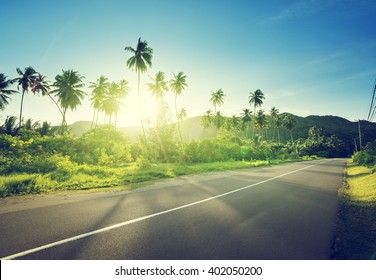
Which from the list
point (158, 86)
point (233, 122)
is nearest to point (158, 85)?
point (158, 86)

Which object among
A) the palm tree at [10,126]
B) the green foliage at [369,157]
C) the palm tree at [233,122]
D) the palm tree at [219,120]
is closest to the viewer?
the green foliage at [369,157]

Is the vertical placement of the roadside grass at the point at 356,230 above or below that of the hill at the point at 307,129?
below

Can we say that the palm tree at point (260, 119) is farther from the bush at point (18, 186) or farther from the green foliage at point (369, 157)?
the bush at point (18, 186)

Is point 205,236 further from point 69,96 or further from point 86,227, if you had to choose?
point 69,96

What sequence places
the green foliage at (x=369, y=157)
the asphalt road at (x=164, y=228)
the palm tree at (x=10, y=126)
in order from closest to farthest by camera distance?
the asphalt road at (x=164, y=228) < the green foliage at (x=369, y=157) < the palm tree at (x=10, y=126)

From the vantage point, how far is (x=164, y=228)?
5125 millimetres

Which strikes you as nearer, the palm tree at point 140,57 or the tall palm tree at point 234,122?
the palm tree at point 140,57

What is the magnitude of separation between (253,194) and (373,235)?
5.02 metres

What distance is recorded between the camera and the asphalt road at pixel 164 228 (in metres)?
3.86

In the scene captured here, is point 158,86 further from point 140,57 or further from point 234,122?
point 234,122

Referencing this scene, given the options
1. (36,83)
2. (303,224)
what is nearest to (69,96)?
(36,83)

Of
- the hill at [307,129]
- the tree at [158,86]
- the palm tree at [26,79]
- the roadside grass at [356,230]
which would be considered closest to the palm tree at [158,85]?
the tree at [158,86]

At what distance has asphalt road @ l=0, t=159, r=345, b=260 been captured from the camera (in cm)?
386

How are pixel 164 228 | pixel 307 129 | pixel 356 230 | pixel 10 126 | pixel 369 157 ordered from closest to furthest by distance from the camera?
Result: pixel 164 228 < pixel 356 230 < pixel 369 157 < pixel 10 126 < pixel 307 129
